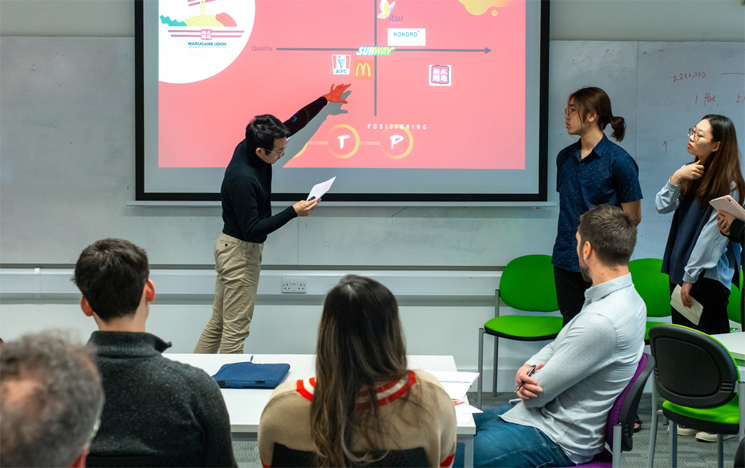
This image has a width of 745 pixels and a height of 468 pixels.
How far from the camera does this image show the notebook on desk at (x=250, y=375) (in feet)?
5.66

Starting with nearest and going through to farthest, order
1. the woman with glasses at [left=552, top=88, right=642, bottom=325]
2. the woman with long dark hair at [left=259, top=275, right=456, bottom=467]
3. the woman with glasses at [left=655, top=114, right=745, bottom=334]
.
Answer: the woman with long dark hair at [left=259, top=275, right=456, bottom=467], the woman with glasses at [left=655, top=114, right=745, bottom=334], the woman with glasses at [left=552, top=88, right=642, bottom=325]

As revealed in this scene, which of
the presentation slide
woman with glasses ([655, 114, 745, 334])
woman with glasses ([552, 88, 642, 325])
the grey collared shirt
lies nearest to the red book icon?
the presentation slide

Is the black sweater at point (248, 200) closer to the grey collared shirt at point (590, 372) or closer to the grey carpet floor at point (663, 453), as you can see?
the grey carpet floor at point (663, 453)

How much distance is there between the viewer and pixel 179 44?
334cm

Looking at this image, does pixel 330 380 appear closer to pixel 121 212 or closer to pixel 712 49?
pixel 121 212

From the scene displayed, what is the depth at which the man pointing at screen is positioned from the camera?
2.80 m

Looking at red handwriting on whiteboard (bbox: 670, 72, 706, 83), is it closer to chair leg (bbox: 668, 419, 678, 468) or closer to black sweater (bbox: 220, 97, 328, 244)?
chair leg (bbox: 668, 419, 678, 468)

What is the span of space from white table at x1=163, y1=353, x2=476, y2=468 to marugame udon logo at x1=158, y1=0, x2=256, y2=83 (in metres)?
1.99

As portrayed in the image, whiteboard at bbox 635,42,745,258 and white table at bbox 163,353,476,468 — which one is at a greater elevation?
Answer: whiteboard at bbox 635,42,745,258

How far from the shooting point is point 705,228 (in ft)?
8.93

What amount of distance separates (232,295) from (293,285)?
565 mm

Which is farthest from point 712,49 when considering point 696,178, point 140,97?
point 140,97

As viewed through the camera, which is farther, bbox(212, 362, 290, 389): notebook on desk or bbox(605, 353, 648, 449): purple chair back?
bbox(212, 362, 290, 389): notebook on desk

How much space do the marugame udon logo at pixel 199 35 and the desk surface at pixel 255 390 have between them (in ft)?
6.51
